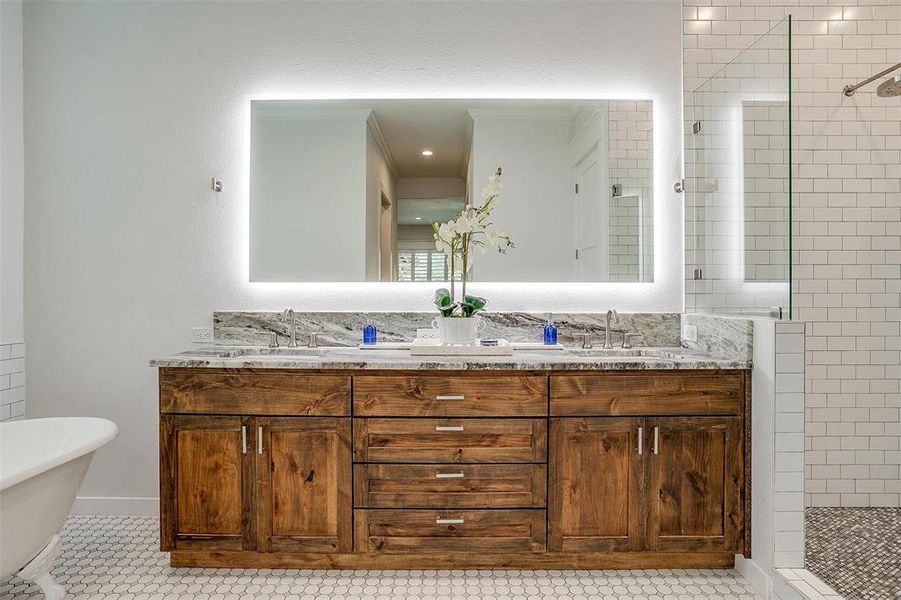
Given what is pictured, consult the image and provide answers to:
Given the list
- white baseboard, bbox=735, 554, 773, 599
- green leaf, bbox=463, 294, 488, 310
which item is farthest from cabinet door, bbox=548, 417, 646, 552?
green leaf, bbox=463, 294, 488, 310

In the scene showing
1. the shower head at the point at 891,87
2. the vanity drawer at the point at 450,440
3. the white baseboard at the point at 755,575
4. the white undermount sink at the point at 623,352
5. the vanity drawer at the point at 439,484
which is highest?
the shower head at the point at 891,87

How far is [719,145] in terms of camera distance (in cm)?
243

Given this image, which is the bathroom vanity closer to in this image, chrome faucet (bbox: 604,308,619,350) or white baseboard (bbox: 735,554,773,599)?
white baseboard (bbox: 735,554,773,599)

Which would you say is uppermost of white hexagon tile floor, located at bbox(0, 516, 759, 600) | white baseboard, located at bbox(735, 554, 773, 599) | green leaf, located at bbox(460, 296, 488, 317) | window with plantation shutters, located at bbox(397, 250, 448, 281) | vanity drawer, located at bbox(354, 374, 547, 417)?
window with plantation shutters, located at bbox(397, 250, 448, 281)

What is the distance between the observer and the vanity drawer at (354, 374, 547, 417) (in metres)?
2.13

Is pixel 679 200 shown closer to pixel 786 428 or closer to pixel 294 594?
pixel 786 428

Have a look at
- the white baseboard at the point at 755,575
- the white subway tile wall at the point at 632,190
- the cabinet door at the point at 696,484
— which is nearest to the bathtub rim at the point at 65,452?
the cabinet door at the point at 696,484

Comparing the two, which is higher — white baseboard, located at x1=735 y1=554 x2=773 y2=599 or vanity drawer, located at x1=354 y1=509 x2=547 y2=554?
vanity drawer, located at x1=354 y1=509 x2=547 y2=554

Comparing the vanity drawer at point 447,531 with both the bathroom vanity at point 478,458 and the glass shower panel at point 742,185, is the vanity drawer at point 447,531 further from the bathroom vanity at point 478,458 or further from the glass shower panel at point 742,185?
the glass shower panel at point 742,185

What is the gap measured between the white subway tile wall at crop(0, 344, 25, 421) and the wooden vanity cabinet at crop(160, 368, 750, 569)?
1180 millimetres

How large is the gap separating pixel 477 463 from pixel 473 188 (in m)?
1.39

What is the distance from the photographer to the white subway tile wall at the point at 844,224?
2.68m

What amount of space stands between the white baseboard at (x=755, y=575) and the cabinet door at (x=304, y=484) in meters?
1.58

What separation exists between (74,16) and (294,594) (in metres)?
3.01
